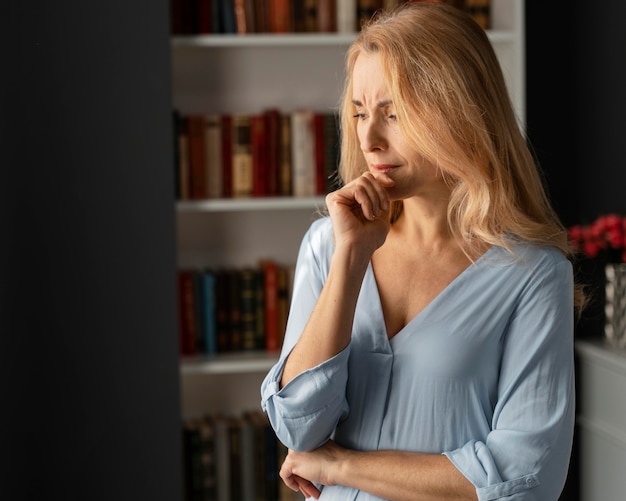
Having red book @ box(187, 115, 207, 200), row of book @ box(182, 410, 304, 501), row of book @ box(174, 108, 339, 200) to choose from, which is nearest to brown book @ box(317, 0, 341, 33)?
row of book @ box(174, 108, 339, 200)

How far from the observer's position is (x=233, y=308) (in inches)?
119

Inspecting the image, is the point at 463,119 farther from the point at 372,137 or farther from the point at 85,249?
the point at 85,249

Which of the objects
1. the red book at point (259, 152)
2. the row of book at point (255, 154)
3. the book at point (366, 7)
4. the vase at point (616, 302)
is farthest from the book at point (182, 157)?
the vase at point (616, 302)

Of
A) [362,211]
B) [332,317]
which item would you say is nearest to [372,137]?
[362,211]

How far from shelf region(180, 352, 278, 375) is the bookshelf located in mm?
15

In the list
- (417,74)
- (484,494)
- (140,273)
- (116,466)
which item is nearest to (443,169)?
(417,74)

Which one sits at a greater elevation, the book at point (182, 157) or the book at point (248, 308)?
the book at point (182, 157)

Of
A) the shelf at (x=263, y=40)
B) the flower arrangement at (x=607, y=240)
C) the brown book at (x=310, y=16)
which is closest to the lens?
the flower arrangement at (x=607, y=240)

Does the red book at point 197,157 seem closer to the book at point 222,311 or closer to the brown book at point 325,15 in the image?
the book at point 222,311

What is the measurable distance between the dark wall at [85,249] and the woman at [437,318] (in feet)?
4.67

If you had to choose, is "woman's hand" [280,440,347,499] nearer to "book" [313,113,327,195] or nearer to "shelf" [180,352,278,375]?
"shelf" [180,352,278,375]

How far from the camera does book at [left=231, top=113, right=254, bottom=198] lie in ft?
9.77

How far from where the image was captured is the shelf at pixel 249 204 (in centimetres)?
290

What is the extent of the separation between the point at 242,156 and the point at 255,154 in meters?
0.04
